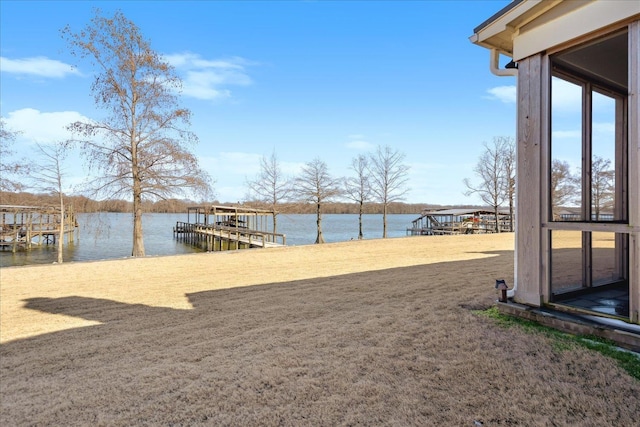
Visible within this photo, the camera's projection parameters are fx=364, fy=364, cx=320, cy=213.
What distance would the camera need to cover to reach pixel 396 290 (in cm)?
644

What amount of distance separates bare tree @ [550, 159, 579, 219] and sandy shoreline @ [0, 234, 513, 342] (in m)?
5.54

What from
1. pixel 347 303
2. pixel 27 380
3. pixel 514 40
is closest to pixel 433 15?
pixel 514 40

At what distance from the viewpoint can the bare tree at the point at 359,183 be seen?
27.9 metres

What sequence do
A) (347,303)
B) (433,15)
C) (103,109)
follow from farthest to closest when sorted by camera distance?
(103,109) → (433,15) → (347,303)

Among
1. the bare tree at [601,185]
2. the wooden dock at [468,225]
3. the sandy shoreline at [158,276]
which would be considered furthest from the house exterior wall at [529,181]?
the wooden dock at [468,225]

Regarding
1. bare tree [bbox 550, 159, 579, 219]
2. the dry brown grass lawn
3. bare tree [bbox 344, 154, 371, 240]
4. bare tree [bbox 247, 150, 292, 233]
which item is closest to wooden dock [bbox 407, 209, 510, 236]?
bare tree [bbox 344, 154, 371, 240]

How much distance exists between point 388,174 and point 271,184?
9254mm

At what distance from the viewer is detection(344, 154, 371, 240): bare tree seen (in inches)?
1099

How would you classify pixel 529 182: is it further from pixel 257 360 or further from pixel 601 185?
pixel 257 360

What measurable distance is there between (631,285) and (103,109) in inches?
653

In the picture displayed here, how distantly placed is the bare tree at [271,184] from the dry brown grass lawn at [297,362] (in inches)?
729

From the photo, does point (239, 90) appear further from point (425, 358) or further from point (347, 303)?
point (425, 358)

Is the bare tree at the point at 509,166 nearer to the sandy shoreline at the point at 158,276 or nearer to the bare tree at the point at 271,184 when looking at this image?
the bare tree at the point at 271,184

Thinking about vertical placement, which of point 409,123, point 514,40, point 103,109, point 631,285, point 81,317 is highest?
point 409,123
